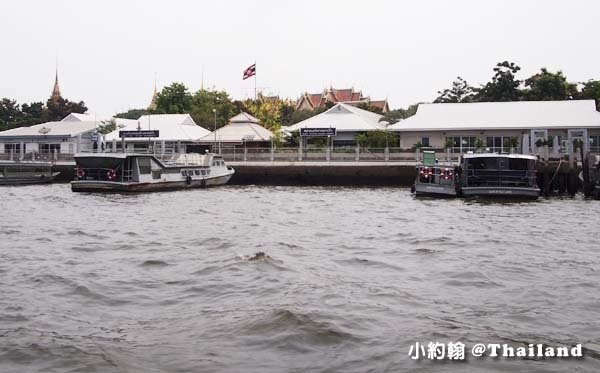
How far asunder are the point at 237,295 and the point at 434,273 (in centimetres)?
383

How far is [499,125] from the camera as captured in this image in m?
44.5

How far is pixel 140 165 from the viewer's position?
34.2 metres

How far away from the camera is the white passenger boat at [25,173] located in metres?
40.0

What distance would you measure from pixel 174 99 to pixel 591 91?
4544 cm

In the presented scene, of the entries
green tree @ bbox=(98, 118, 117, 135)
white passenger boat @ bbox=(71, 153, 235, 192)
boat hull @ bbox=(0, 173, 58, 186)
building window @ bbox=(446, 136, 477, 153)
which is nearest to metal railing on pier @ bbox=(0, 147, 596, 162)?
white passenger boat @ bbox=(71, 153, 235, 192)

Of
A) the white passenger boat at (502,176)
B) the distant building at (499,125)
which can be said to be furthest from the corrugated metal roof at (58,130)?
the white passenger boat at (502,176)

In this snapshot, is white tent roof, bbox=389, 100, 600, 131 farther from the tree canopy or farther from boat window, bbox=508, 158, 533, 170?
the tree canopy

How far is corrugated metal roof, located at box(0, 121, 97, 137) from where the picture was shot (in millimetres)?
57156

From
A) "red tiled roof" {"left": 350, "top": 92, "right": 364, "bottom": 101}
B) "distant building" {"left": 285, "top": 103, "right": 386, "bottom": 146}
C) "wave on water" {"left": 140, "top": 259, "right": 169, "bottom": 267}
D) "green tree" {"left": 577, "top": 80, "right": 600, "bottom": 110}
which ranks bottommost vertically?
"wave on water" {"left": 140, "top": 259, "right": 169, "bottom": 267}

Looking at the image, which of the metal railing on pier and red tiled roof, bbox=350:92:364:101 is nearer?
the metal railing on pier

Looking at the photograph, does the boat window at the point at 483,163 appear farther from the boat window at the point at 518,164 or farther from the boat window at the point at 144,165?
the boat window at the point at 144,165

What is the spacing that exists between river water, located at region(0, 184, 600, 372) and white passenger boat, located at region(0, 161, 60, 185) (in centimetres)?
2208

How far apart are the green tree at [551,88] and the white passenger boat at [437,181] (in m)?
28.7

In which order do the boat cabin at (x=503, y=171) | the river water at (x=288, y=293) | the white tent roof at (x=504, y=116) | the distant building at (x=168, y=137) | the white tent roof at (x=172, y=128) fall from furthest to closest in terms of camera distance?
the white tent roof at (x=172, y=128) < the distant building at (x=168, y=137) < the white tent roof at (x=504, y=116) < the boat cabin at (x=503, y=171) < the river water at (x=288, y=293)
